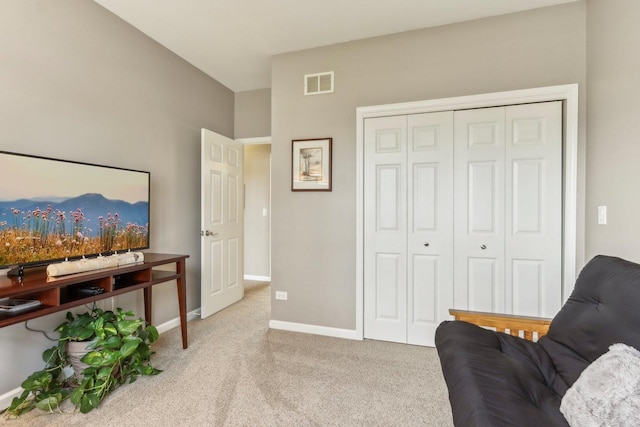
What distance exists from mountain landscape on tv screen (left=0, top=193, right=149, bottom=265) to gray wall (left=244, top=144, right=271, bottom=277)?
2.48 meters

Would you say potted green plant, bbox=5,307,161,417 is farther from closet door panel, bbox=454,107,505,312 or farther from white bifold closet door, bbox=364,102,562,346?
closet door panel, bbox=454,107,505,312

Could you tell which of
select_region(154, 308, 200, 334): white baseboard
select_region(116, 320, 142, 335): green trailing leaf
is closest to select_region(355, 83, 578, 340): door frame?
select_region(116, 320, 142, 335): green trailing leaf

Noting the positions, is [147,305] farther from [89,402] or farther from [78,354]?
[89,402]

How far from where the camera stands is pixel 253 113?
3938mm

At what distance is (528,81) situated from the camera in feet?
7.78

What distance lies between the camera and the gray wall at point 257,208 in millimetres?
5047

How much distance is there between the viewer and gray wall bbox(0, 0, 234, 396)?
1.87 metres

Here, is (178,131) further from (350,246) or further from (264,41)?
(350,246)

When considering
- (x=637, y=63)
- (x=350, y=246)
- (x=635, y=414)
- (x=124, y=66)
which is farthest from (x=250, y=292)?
(x=637, y=63)

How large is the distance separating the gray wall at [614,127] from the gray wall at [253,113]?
3057 millimetres

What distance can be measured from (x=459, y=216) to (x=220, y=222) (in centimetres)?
248

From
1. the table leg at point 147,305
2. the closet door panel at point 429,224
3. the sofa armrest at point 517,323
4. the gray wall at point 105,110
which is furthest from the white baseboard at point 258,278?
the sofa armrest at point 517,323

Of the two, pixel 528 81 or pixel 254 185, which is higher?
pixel 528 81

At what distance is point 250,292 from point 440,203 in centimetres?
293
